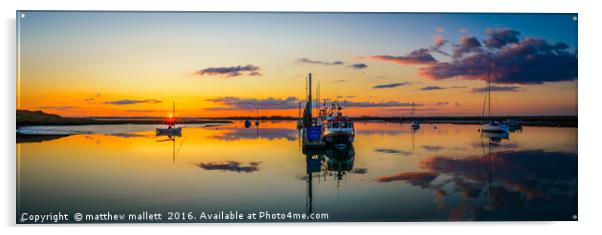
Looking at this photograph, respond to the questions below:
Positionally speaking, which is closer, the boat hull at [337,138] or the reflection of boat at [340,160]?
the reflection of boat at [340,160]

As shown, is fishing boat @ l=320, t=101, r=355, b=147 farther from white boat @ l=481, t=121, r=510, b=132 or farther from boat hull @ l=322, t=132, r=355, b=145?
white boat @ l=481, t=121, r=510, b=132

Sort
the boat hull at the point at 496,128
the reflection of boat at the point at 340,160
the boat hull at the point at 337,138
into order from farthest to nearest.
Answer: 1. the boat hull at the point at 496,128
2. the boat hull at the point at 337,138
3. the reflection of boat at the point at 340,160

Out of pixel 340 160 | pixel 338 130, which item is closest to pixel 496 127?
pixel 338 130

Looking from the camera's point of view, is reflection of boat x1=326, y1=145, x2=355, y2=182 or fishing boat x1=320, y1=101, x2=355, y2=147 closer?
reflection of boat x1=326, y1=145, x2=355, y2=182

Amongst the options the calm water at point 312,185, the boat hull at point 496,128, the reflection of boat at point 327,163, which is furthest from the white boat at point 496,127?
the reflection of boat at point 327,163

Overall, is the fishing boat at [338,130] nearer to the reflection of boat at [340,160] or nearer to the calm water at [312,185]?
the reflection of boat at [340,160]

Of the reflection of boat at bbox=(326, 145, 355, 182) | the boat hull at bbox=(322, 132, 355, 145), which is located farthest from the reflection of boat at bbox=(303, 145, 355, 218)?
the boat hull at bbox=(322, 132, 355, 145)

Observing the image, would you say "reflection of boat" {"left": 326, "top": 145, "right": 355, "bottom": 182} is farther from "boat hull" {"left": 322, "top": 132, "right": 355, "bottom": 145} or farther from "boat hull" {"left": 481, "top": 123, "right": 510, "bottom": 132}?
"boat hull" {"left": 481, "top": 123, "right": 510, "bottom": 132}

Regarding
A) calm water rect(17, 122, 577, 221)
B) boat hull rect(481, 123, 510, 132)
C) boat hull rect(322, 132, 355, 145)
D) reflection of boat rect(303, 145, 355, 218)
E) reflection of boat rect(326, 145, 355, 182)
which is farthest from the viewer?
boat hull rect(481, 123, 510, 132)

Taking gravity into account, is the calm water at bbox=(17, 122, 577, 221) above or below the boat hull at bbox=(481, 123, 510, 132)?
below

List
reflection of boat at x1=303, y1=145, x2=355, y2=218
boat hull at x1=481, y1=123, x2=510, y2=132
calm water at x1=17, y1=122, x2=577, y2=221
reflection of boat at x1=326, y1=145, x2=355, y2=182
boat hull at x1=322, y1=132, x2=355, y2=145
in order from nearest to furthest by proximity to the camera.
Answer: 1. calm water at x1=17, y1=122, x2=577, y2=221
2. reflection of boat at x1=303, y1=145, x2=355, y2=218
3. reflection of boat at x1=326, y1=145, x2=355, y2=182
4. boat hull at x1=322, y1=132, x2=355, y2=145
5. boat hull at x1=481, y1=123, x2=510, y2=132

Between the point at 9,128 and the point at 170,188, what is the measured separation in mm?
3746

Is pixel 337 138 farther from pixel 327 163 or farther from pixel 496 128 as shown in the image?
pixel 496 128
